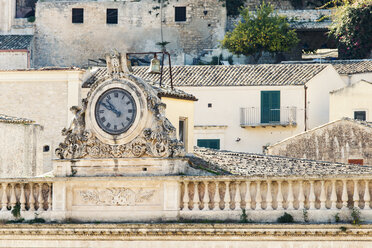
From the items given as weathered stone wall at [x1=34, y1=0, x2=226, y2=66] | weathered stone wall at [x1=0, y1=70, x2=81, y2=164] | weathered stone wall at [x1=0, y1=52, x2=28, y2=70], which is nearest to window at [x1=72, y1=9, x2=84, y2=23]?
weathered stone wall at [x1=34, y1=0, x2=226, y2=66]

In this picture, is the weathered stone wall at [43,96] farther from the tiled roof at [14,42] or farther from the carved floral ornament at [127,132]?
the carved floral ornament at [127,132]

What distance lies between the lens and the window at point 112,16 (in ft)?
247

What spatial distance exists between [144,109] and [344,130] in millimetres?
18001

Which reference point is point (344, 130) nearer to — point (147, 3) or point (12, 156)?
point (12, 156)

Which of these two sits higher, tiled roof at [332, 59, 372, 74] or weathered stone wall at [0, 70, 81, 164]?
tiled roof at [332, 59, 372, 74]

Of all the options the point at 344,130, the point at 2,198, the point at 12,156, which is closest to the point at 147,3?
the point at 344,130

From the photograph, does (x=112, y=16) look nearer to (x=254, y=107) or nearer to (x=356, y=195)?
(x=254, y=107)

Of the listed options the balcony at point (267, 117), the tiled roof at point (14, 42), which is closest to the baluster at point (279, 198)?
the balcony at point (267, 117)

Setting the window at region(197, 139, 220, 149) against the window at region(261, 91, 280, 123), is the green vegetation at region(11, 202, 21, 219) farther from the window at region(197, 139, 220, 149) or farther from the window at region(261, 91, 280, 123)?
the window at region(261, 91, 280, 123)

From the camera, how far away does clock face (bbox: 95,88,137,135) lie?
26.7m

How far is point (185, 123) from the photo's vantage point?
30.8 metres

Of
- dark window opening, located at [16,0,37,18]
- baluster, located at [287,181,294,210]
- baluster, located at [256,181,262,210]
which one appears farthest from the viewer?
dark window opening, located at [16,0,37,18]

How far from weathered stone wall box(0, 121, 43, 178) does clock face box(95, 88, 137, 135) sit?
7692 millimetres

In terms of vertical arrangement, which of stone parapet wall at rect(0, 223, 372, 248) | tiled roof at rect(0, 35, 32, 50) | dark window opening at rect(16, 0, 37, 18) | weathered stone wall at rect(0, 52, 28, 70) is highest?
dark window opening at rect(16, 0, 37, 18)
